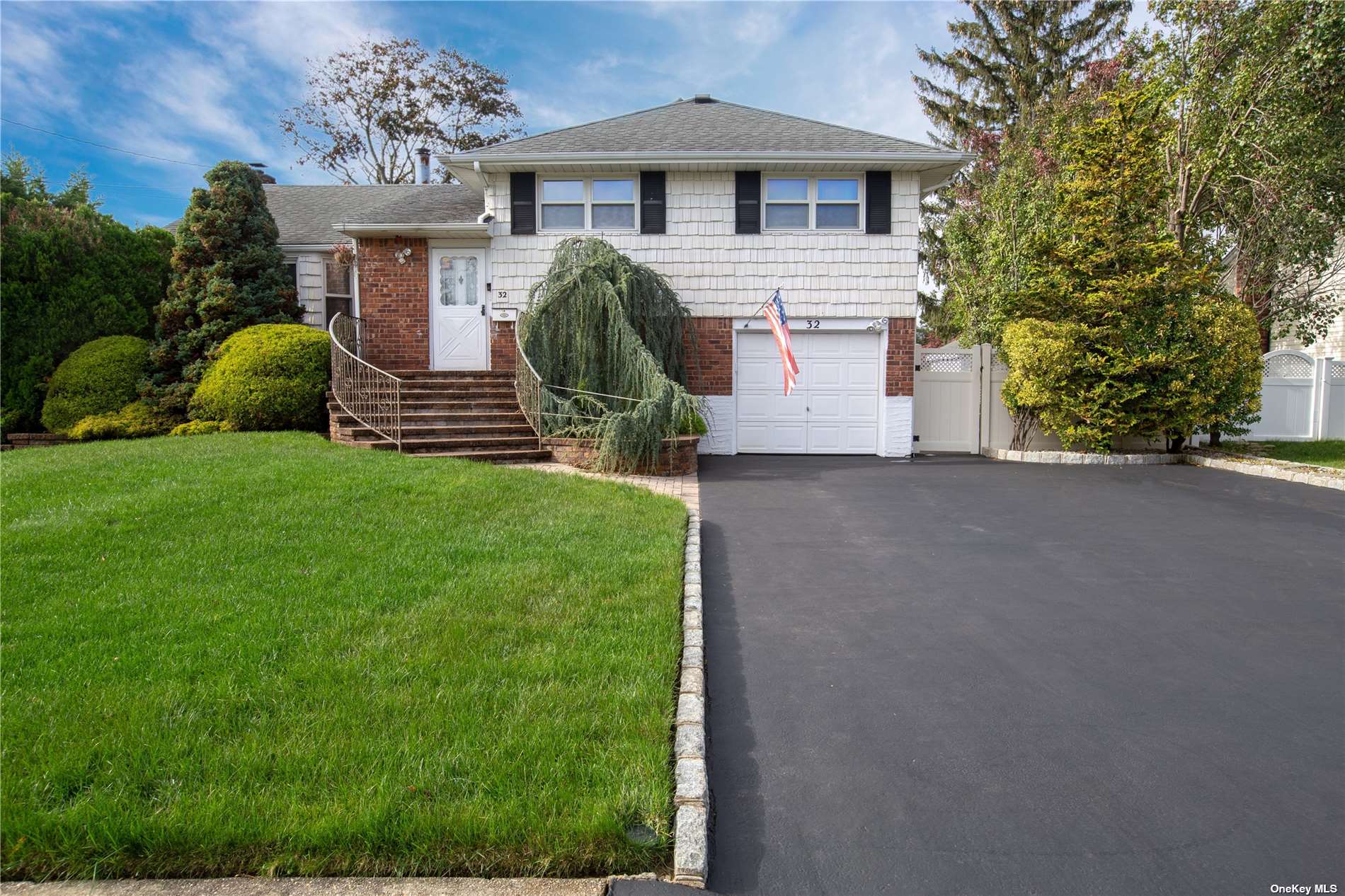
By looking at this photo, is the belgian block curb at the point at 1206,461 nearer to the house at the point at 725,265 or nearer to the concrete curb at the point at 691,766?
the house at the point at 725,265

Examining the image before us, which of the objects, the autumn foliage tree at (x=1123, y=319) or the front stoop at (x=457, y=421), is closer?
the front stoop at (x=457, y=421)

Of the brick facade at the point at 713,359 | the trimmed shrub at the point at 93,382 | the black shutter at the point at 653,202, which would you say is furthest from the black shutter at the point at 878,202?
the trimmed shrub at the point at 93,382

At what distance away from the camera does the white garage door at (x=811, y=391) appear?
42.5ft

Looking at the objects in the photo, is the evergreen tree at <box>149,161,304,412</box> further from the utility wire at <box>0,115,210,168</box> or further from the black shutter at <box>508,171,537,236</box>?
the black shutter at <box>508,171,537,236</box>

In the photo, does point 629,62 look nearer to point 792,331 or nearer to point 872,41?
point 872,41

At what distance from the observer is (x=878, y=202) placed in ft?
41.4

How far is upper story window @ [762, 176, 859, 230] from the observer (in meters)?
12.8

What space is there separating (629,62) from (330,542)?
14279 millimetres

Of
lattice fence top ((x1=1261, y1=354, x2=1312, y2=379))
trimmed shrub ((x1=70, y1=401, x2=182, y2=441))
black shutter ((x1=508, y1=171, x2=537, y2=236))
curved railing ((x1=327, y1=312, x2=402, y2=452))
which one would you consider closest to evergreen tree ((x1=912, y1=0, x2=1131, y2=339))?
lattice fence top ((x1=1261, y1=354, x2=1312, y2=379))

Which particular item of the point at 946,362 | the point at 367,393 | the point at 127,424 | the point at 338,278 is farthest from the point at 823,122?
the point at 127,424

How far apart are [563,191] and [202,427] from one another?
711 cm

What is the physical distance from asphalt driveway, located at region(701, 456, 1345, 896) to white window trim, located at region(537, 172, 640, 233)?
777 centimetres

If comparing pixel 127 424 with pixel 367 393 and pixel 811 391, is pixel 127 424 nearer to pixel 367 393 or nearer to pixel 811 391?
pixel 367 393

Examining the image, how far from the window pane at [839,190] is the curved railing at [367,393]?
7888 millimetres
